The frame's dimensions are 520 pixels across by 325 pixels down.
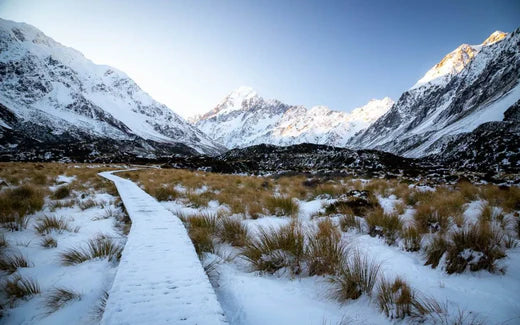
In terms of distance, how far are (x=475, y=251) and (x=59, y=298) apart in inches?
172

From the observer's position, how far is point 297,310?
204cm

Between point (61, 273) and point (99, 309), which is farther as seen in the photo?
point (61, 273)

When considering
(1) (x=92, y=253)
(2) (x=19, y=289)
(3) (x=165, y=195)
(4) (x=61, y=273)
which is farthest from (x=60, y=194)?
(2) (x=19, y=289)

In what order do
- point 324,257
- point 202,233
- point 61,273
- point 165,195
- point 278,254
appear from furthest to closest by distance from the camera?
1. point 165,195
2. point 202,233
3. point 278,254
4. point 61,273
5. point 324,257

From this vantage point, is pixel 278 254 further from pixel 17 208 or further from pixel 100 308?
pixel 17 208

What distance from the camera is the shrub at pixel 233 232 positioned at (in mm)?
3733

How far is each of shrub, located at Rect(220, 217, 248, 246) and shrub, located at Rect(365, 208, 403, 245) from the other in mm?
2206

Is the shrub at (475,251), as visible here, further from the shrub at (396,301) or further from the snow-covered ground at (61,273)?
the snow-covered ground at (61,273)

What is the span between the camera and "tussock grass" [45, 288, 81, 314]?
84.1 inches

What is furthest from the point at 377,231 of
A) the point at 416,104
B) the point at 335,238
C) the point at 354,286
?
the point at 416,104

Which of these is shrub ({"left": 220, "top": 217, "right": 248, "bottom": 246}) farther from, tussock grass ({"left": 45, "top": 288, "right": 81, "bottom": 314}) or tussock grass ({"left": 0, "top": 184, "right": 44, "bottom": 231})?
tussock grass ({"left": 0, "top": 184, "right": 44, "bottom": 231})

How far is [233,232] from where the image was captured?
394 cm

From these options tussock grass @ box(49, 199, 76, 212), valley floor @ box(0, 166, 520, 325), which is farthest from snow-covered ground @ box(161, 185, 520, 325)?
tussock grass @ box(49, 199, 76, 212)

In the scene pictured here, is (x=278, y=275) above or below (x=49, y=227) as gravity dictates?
above
